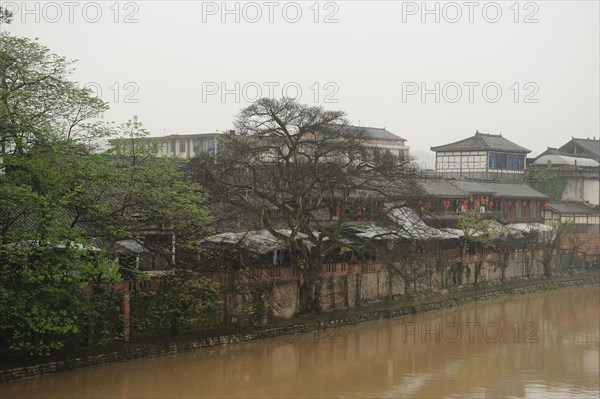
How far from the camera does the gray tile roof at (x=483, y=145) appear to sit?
191ft

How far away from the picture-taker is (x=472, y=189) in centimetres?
4828

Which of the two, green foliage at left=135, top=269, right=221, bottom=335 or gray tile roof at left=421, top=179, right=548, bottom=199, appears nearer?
green foliage at left=135, top=269, right=221, bottom=335

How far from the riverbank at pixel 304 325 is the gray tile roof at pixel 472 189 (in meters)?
6.73

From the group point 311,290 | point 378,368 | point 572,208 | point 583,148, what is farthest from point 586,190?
point 378,368

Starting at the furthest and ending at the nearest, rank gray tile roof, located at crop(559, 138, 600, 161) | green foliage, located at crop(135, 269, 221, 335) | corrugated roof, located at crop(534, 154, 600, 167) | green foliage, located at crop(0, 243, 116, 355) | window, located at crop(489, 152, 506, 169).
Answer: gray tile roof, located at crop(559, 138, 600, 161) → corrugated roof, located at crop(534, 154, 600, 167) → window, located at crop(489, 152, 506, 169) → green foliage, located at crop(135, 269, 221, 335) → green foliage, located at crop(0, 243, 116, 355)

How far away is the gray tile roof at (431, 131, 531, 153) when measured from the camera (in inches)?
2293

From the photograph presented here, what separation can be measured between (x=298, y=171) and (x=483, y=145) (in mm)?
34148

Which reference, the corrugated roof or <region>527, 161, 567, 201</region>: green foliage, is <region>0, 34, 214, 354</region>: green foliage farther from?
the corrugated roof

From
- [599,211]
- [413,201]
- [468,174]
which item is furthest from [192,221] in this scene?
[599,211]

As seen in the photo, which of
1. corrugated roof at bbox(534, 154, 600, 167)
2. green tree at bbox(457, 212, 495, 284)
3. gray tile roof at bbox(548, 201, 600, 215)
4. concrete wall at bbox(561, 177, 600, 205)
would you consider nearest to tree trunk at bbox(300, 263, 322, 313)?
green tree at bbox(457, 212, 495, 284)

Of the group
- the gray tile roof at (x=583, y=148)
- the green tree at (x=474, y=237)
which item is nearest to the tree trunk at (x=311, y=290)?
the green tree at (x=474, y=237)

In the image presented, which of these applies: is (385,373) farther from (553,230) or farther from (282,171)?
(553,230)

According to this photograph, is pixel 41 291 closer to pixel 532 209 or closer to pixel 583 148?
pixel 532 209

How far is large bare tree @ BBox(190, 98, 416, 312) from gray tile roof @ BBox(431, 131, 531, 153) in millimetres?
30761
